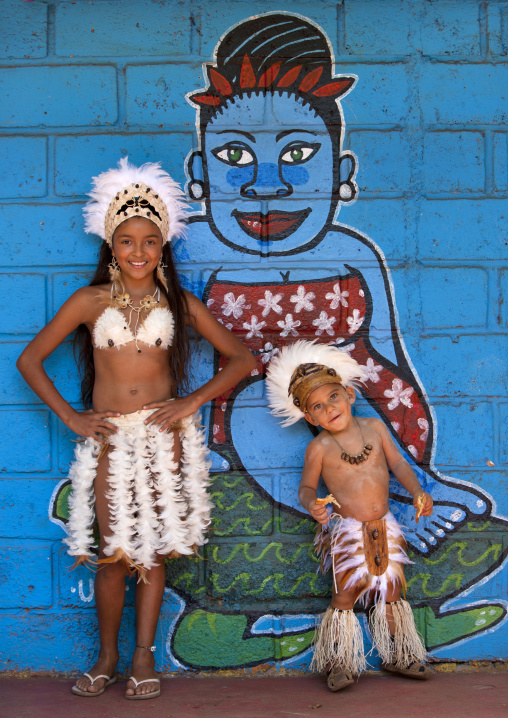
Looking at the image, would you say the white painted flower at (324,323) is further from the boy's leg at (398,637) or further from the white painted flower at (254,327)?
the boy's leg at (398,637)

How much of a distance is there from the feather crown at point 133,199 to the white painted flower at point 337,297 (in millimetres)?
757

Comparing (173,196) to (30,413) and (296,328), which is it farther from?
(30,413)

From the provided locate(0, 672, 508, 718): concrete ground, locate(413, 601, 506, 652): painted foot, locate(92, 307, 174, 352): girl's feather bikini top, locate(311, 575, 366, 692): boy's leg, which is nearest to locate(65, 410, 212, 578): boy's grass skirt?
locate(92, 307, 174, 352): girl's feather bikini top

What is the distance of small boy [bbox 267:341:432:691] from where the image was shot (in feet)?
9.02

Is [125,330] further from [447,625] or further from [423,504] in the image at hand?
[447,625]

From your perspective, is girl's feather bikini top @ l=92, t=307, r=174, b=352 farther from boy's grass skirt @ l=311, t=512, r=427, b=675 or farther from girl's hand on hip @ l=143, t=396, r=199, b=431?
boy's grass skirt @ l=311, t=512, r=427, b=675

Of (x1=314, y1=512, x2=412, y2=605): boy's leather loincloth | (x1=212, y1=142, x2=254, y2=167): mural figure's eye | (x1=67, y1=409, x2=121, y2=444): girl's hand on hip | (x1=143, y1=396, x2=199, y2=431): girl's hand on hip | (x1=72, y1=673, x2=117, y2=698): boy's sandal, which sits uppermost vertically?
(x1=212, y1=142, x2=254, y2=167): mural figure's eye

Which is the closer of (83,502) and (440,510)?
(83,502)

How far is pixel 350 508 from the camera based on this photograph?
9.14ft

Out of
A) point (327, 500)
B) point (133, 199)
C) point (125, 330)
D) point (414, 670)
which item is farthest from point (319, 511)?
point (133, 199)

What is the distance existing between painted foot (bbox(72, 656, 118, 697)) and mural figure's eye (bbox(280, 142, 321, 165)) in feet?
7.58

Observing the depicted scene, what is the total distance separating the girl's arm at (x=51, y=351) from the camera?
2760 mm

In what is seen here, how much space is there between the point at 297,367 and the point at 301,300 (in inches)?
14.8

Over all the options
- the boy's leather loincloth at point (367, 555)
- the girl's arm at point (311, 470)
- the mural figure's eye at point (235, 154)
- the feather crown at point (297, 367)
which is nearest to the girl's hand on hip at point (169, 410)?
the feather crown at point (297, 367)
